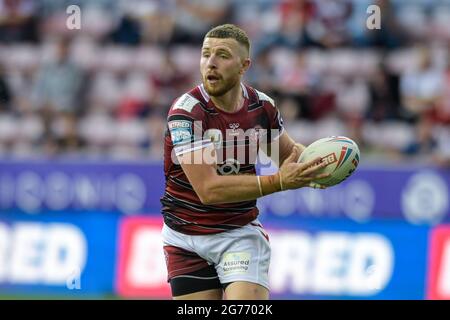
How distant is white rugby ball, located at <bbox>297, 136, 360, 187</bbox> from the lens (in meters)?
6.93

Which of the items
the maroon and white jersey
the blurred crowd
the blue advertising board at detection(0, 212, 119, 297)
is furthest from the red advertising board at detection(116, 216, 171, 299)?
the maroon and white jersey

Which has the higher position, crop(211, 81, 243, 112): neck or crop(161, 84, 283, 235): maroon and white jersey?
crop(211, 81, 243, 112): neck

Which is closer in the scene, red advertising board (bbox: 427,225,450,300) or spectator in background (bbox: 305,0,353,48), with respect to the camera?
red advertising board (bbox: 427,225,450,300)

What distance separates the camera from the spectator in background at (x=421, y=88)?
47.5ft

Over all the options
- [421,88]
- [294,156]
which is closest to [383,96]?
[421,88]

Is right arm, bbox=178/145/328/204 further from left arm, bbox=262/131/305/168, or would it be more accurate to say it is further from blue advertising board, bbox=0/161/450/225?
blue advertising board, bbox=0/161/450/225

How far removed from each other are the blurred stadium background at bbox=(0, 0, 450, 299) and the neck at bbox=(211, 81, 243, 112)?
17.4 ft

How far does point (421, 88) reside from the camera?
14625 mm

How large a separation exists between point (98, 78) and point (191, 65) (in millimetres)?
1512

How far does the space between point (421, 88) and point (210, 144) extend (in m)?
8.20

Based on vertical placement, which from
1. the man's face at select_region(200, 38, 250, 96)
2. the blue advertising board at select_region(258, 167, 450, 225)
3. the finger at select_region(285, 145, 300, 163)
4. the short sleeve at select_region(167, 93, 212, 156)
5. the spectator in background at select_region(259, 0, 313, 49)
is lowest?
the blue advertising board at select_region(258, 167, 450, 225)

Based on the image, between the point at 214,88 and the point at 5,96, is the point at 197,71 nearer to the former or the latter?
the point at 5,96

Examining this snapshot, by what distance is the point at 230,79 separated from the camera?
7.16m
